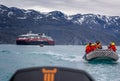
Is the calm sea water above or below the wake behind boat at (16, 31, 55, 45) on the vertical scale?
above

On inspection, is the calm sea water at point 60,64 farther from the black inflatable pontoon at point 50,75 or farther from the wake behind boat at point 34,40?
the wake behind boat at point 34,40

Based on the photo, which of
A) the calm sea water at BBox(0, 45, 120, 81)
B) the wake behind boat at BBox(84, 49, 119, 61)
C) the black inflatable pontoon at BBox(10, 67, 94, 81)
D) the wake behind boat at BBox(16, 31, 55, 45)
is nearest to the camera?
the black inflatable pontoon at BBox(10, 67, 94, 81)

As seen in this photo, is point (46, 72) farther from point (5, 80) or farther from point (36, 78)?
point (5, 80)

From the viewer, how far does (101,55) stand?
38.8m

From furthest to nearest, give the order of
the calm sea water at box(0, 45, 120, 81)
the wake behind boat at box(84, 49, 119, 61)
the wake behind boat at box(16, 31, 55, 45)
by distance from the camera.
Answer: the wake behind boat at box(16, 31, 55, 45) → the wake behind boat at box(84, 49, 119, 61) → the calm sea water at box(0, 45, 120, 81)

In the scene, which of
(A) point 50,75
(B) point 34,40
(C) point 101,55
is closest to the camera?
(A) point 50,75

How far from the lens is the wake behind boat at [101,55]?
1511 inches

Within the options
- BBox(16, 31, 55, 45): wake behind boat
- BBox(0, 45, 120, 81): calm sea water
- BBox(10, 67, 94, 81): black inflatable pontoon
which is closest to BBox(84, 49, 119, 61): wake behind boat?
BBox(0, 45, 120, 81): calm sea water

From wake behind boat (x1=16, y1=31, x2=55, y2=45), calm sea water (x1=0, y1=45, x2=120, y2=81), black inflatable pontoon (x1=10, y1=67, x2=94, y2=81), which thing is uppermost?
black inflatable pontoon (x1=10, y1=67, x2=94, y2=81)

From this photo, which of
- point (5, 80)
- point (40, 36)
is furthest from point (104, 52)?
point (40, 36)

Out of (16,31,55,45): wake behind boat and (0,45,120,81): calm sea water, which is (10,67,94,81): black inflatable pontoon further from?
(16,31,55,45): wake behind boat

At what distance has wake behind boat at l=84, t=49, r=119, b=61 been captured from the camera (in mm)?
38384

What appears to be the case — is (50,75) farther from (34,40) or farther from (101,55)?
(34,40)

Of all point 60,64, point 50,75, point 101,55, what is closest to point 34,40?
point 60,64
